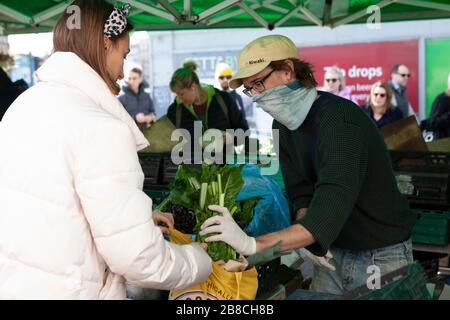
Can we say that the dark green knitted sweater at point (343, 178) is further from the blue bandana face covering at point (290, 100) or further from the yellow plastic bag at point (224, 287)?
the yellow plastic bag at point (224, 287)

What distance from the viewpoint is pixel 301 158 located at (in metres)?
2.32

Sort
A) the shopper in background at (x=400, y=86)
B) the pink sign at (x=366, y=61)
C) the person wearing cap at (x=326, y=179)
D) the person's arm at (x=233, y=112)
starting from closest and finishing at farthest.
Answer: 1. the person wearing cap at (x=326, y=179)
2. the person's arm at (x=233, y=112)
3. the shopper in background at (x=400, y=86)
4. the pink sign at (x=366, y=61)

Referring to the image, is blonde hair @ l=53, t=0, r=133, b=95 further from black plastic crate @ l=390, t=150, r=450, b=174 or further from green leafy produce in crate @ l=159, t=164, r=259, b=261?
black plastic crate @ l=390, t=150, r=450, b=174

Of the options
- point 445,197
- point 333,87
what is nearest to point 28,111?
point 445,197

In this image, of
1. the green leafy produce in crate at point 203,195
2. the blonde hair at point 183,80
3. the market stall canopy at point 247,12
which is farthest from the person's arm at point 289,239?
the blonde hair at point 183,80

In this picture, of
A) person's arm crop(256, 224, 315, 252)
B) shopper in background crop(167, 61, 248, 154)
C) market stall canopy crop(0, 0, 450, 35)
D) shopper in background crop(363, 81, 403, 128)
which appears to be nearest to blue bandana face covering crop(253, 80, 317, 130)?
person's arm crop(256, 224, 315, 252)

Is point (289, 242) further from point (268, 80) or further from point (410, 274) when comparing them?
point (268, 80)

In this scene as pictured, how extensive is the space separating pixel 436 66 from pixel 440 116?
10.3ft

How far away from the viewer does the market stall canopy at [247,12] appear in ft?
17.4

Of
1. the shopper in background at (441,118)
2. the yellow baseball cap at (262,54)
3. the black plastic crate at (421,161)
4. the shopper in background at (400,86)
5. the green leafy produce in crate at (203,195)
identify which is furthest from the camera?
the shopper in background at (400,86)

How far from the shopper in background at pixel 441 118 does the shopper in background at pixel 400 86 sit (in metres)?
1.40

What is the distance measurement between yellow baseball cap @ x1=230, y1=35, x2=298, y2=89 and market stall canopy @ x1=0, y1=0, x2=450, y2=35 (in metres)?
2.99

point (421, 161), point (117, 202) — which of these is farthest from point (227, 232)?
point (421, 161)

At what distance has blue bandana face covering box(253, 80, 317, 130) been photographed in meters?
2.16
